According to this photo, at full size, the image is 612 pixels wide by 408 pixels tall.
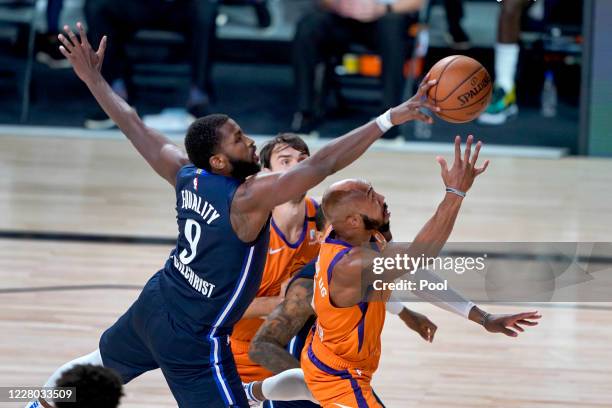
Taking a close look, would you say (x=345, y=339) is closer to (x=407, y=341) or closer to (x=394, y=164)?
(x=407, y=341)

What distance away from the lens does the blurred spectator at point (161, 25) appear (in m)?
10.5

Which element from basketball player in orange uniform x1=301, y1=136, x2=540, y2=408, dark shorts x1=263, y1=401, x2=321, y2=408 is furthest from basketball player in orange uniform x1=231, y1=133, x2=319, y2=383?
basketball player in orange uniform x1=301, y1=136, x2=540, y2=408

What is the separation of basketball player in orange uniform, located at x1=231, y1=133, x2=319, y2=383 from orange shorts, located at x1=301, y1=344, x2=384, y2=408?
0.55 metres

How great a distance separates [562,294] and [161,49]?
565cm

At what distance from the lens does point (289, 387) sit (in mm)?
4277

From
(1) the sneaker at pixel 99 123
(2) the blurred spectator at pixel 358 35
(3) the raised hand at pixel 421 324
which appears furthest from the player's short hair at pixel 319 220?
(1) the sneaker at pixel 99 123

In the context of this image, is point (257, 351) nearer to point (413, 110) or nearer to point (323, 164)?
point (323, 164)

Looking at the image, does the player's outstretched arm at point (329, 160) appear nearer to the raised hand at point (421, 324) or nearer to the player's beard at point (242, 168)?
the player's beard at point (242, 168)

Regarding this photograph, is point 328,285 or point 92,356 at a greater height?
point 328,285

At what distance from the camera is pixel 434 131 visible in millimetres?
10883

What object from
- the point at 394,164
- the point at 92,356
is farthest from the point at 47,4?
the point at 92,356

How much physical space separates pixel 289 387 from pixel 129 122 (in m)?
1.16

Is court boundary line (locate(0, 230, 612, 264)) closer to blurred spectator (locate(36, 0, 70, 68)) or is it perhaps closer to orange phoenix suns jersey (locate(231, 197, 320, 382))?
orange phoenix suns jersey (locate(231, 197, 320, 382))

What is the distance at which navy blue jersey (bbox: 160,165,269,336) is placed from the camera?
3.99 metres
